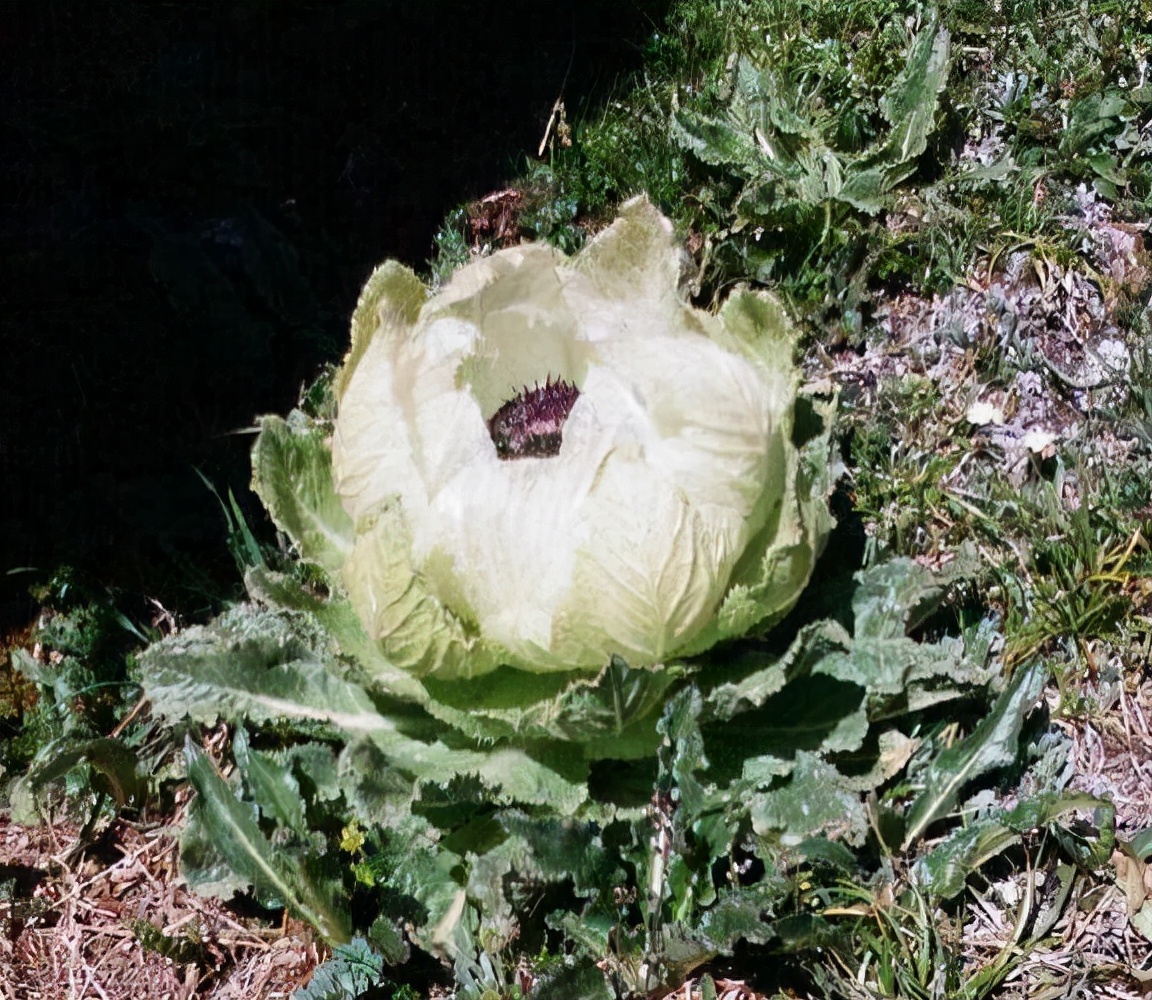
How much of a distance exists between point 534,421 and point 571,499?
0.31m

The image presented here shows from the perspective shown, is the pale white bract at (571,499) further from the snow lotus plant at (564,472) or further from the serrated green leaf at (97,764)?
the serrated green leaf at (97,764)

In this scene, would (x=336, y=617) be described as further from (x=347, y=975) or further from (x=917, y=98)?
(x=917, y=98)

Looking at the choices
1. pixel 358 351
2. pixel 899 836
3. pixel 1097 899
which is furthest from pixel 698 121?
pixel 1097 899

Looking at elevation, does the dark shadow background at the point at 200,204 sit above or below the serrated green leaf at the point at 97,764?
above

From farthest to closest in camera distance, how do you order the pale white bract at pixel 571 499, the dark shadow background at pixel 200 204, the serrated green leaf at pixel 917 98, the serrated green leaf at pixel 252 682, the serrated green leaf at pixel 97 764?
the serrated green leaf at pixel 917 98, the dark shadow background at pixel 200 204, the serrated green leaf at pixel 97 764, the serrated green leaf at pixel 252 682, the pale white bract at pixel 571 499

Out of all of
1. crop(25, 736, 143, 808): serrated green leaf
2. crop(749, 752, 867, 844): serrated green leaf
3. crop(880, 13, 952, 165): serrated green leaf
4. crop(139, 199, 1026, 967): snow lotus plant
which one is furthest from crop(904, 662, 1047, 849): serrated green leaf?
crop(25, 736, 143, 808): serrated green leaf

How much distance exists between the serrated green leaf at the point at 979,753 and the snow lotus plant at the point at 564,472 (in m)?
0.58

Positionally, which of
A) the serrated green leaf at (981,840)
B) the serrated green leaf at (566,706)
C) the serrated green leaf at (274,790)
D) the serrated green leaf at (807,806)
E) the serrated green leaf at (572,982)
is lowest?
the serrated green leaf at (981,840)

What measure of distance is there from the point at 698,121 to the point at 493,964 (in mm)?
2381

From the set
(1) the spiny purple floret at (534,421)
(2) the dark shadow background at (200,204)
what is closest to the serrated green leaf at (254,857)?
(2) the dark shadow background at (200,204)

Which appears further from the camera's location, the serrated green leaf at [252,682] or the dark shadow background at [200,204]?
the dark shadow background at [200,204]

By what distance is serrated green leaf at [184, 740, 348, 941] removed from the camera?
2592 mm

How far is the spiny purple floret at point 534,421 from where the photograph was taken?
243 centimetres

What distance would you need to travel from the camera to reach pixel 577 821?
242 cm
